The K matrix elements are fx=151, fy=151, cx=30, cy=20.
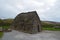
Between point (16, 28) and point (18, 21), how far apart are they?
2.34m

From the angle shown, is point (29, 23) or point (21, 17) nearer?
point (29, 23)

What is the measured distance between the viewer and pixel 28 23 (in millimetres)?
42781

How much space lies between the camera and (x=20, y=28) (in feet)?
146

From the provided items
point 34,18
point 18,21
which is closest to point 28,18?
point 34,18

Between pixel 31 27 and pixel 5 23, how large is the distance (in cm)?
2367

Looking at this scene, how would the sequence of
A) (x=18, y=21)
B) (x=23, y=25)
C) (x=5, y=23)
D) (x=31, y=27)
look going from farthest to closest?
(x=5, y=23), (x=18, y=21), (x=23, y=25), (x=31, y=27)

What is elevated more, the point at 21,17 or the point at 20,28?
the point at 21,17

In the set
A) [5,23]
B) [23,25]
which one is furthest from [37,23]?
[5,23]

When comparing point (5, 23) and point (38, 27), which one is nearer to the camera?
point (38, 27)

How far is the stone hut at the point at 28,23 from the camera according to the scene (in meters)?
41.7

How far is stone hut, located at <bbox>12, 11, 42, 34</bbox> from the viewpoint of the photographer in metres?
41.7

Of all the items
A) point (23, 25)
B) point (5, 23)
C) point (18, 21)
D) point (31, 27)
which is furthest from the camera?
point (5, 23)

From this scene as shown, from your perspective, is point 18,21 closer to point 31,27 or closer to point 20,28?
point 20,28

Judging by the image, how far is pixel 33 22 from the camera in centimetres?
4231
